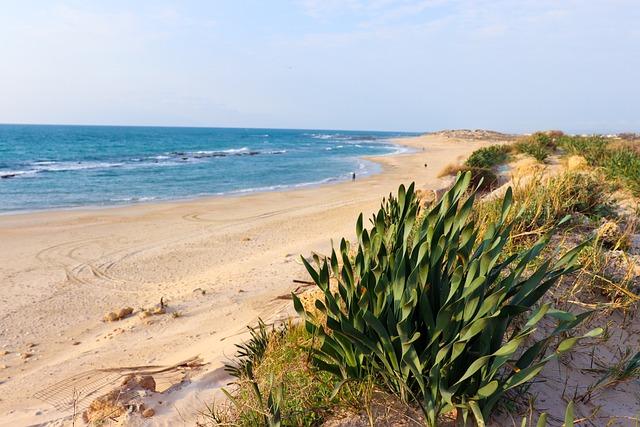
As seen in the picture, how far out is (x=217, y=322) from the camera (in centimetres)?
554

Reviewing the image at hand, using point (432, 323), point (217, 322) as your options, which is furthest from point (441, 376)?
point (217, 322)

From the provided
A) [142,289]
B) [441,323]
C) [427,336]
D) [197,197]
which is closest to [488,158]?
[197,197]

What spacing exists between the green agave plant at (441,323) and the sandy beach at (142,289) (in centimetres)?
133

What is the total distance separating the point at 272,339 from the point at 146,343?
2579 mm

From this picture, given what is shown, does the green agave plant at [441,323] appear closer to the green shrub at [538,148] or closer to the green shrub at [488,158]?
the green shrub at [488,158]

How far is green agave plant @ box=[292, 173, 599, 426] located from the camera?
2018mm

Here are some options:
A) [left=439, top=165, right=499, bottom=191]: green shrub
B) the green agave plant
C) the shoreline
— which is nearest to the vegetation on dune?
the green agave plant

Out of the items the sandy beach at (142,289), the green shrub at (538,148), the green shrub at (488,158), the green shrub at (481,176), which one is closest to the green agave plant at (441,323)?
the sandy beach at (142,289)

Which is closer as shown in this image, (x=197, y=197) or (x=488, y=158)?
(x=488, y=158)

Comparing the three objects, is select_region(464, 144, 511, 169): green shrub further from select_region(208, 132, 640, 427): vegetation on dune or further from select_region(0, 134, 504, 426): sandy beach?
select_region(208, 132, 640, 427): vegetation on dune

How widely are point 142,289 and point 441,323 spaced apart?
22.4ft

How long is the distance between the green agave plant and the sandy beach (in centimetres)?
133

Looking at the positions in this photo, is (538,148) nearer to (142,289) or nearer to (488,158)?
(488,158)

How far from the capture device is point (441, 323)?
6.72ft
